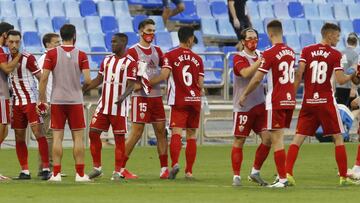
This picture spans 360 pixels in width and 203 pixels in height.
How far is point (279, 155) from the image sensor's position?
15562 mm

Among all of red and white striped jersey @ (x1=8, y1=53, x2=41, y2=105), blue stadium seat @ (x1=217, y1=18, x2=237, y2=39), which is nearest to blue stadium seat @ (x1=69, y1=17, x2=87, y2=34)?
blue stadium seat @ (x1=217, y1=18, x2=237, y2=39)

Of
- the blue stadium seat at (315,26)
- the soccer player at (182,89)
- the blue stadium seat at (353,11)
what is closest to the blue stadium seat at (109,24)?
the blue stadium seat at (315,26)

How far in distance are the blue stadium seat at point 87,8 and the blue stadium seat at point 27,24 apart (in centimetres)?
167

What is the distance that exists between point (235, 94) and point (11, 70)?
3.13 meters

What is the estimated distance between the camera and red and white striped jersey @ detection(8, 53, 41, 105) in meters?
17.1

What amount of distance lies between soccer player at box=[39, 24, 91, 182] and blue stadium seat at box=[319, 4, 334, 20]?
18.0 m

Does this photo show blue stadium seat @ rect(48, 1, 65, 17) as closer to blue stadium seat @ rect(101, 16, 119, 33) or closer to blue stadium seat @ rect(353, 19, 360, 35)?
blue stadium seat @ rect(101, 16, 119, 33)

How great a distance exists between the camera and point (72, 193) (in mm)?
14906

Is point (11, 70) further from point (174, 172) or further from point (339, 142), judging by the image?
point (339, 142)

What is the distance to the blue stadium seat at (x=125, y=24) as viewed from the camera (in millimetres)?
29609

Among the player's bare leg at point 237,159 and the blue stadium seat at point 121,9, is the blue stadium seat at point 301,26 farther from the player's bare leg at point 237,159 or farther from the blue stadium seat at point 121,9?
the player's bare leg at point 237,159

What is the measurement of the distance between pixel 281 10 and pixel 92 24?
6.10 m

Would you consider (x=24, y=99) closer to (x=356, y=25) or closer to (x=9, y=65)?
(x=9, y=65)

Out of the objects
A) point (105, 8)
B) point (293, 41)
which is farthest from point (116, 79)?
point (293, 41)
